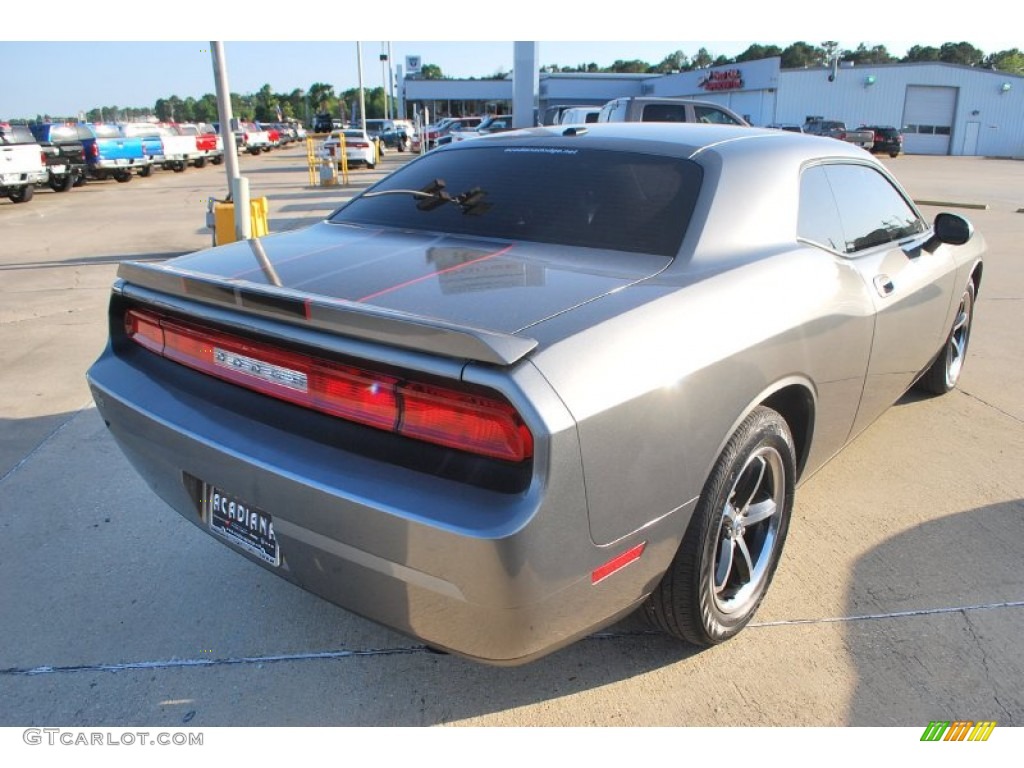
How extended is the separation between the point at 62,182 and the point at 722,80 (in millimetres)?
40937

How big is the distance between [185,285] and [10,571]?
4.95 feet

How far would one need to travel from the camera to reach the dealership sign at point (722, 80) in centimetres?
4809

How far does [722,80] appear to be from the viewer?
49188 millimetres

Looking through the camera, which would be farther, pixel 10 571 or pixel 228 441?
pixel 10 571

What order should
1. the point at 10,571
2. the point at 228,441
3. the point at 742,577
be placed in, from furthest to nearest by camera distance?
the point at 10,571
the point at 742,577
the point at 228,441

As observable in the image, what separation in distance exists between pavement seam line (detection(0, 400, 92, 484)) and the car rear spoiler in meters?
2.00

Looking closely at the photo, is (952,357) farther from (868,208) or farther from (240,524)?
(240,524)

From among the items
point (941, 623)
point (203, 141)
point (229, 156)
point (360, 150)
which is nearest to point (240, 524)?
point (941, 623)

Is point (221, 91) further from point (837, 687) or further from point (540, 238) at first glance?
point (837, 687)

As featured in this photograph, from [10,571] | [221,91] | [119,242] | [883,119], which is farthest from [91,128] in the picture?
[883,119]

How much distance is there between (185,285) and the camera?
225cm

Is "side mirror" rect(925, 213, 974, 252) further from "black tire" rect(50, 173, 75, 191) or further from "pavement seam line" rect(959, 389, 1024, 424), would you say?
"black tire" rect(50, 173, 75, 191)

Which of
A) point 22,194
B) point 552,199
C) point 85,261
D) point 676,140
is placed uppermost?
point 676,140

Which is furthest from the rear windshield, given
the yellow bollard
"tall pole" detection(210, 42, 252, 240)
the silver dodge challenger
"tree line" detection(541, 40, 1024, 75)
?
"tree line" detection(541, 40, 1024, 75)
